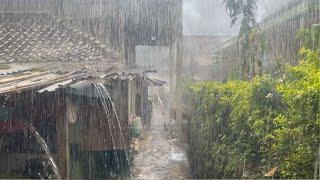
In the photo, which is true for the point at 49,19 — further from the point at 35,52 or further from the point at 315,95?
the point at 315,95

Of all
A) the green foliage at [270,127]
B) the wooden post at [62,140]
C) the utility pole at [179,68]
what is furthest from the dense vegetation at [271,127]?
the utility pole at [179,68]

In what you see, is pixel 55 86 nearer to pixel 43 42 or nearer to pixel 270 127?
pixel 270 127

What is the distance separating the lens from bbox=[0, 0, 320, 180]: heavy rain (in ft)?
14.6

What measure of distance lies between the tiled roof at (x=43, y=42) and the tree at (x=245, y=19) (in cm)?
332

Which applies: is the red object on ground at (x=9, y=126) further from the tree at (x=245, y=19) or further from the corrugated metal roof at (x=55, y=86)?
the tree at (x=245, y=19)

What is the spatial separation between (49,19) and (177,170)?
5.97 metres

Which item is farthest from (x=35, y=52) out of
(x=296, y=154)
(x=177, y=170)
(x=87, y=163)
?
(x=296, y=154)

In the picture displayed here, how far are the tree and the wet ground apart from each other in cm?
365

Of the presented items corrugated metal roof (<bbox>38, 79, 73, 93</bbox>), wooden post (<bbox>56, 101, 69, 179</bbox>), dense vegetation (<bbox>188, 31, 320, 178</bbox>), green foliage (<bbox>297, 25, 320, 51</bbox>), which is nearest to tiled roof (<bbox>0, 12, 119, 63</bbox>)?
wooden post (<bbox>56, 101, 69, 179</bbox>)

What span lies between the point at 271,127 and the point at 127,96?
25.6 ft

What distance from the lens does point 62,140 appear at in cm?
782

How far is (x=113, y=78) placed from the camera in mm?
8312

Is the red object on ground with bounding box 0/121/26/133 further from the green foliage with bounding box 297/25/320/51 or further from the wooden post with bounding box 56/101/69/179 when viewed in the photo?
the green foliage with bounding box 297/25/320/51

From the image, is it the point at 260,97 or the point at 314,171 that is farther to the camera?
the point at 260,97
